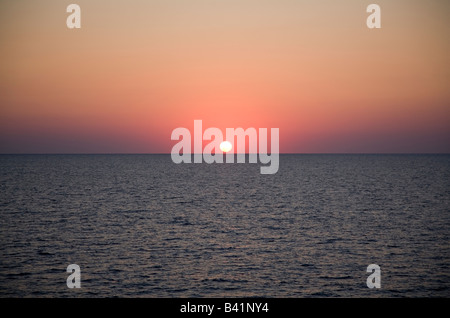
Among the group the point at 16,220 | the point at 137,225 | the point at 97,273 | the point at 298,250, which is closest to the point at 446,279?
the point at 298,250

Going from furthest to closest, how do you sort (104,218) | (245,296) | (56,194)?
(56,194), (104,218), (245,296)

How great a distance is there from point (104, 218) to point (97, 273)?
89.3ft

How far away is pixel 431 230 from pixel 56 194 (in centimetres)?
6971

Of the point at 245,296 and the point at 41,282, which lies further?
the point at 41,282

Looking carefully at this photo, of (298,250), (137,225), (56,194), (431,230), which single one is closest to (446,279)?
(298,250)

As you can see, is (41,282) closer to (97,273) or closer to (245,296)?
(97,273)

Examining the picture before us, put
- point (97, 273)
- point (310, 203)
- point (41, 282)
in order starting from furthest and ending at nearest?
point (310, 203) → point (97, 273) → point (41, 282)

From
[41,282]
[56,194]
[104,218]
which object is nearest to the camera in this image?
[41,282]
